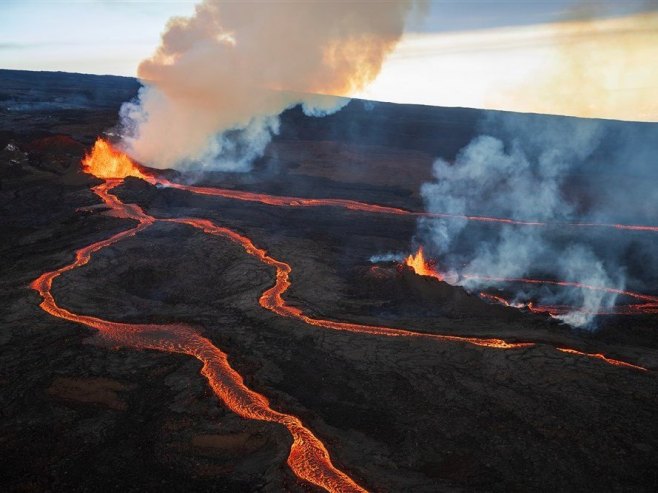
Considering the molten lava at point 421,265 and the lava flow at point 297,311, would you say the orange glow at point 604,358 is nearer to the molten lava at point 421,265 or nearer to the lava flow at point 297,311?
the lava flow at point 297,311

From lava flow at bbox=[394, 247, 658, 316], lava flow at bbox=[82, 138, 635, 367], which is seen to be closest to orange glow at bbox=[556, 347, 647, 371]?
lava flow at bbox=[82, 138, 635, 367]

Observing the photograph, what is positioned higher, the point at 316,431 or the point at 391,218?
the point at 391,218

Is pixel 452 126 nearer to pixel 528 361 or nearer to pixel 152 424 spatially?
pixel 528 361

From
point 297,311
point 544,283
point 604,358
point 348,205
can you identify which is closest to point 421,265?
point 544,283

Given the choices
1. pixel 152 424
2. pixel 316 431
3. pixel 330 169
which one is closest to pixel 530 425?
pixel 316 431

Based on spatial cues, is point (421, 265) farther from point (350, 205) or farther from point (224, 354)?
point (350, 205)

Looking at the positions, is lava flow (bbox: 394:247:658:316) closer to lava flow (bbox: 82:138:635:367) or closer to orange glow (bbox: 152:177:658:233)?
lava flow (bbox: 82:138:635:367)
